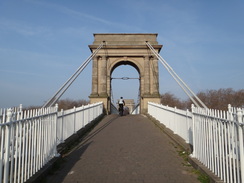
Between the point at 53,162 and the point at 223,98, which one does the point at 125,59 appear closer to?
the point at 53,162

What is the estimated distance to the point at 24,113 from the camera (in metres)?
3.16

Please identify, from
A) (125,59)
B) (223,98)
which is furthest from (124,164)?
(223,98)

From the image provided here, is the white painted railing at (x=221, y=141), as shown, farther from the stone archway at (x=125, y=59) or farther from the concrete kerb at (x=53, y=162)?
the stone archway at (x=125, y=59)

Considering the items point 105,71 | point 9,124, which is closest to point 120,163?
point 9,124

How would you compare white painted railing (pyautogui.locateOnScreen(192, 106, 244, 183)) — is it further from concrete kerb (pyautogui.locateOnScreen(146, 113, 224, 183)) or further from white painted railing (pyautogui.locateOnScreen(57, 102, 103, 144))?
white painted railing (pyautogui.locateOnScreen(57, 102, 103, 144))

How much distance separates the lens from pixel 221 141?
3.20 metres

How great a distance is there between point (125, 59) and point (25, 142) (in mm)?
16251

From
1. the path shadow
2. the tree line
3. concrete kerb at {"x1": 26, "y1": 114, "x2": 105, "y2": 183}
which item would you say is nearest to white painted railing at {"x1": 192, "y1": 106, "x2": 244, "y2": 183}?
the path shadow

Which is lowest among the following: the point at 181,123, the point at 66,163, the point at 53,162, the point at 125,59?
the point at 66,163

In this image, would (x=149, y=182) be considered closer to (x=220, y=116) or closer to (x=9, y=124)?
(x=220, y=116)

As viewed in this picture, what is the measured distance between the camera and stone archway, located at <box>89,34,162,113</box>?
18.2 meters

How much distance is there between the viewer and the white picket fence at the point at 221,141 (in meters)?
2.56

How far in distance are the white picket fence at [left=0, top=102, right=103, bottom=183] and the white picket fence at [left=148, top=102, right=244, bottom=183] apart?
3039 millimetres

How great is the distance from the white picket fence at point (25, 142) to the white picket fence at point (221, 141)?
3.04 metres
